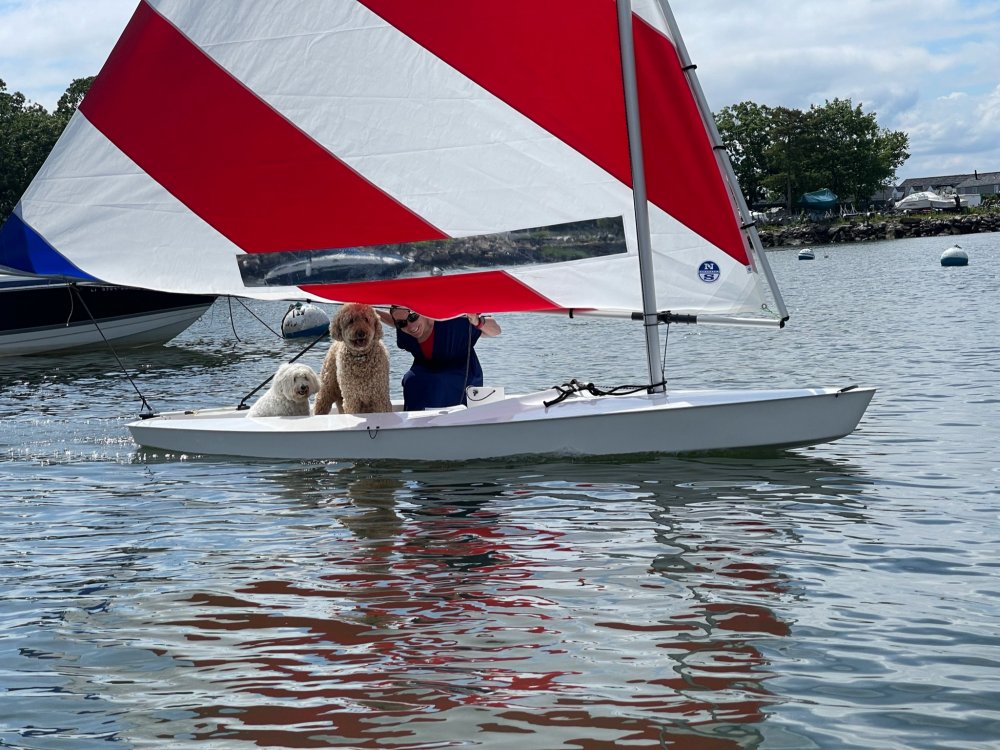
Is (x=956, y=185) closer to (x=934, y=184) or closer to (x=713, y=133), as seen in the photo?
(x=934, y=184)

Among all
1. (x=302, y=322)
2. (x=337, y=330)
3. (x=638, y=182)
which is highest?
(x=638, y=182)

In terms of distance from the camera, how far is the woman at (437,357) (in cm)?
1022

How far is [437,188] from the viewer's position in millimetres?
9492

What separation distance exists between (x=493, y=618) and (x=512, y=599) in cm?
34

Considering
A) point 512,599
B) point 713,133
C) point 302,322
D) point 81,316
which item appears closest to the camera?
point 512,599

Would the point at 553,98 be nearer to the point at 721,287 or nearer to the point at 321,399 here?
the point at 721,287

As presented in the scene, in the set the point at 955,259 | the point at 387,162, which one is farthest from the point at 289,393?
the point at 955,259

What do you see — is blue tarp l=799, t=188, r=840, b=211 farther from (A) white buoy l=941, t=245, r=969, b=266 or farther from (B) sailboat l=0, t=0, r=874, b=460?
→ (B) sailboat l=0, t=0, r=874, b=460

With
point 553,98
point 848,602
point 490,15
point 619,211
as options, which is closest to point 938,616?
point 848,602

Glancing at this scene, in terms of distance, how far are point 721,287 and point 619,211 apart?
95 cm

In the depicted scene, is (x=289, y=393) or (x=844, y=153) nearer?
(x=289, y=393)

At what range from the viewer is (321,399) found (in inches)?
424

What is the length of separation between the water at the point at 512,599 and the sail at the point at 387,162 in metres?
1.57

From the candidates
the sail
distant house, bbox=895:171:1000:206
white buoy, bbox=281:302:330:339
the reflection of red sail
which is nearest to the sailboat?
the sail
